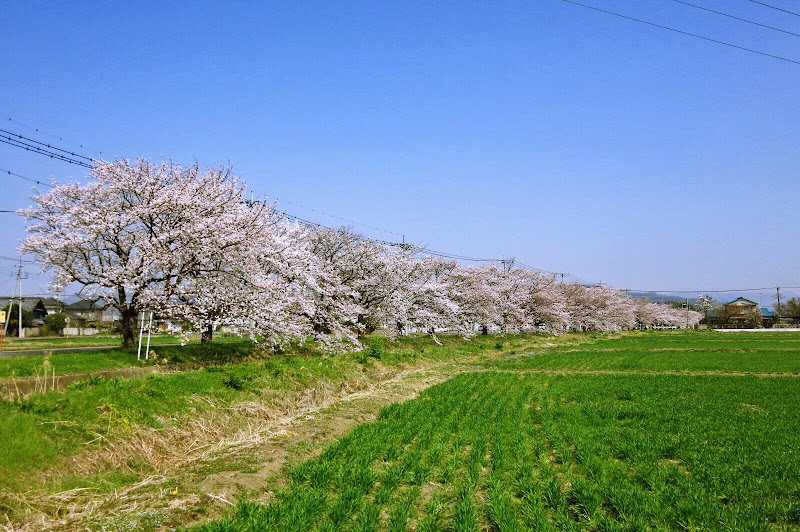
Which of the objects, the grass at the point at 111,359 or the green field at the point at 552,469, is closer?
the green field at the point at 552,469

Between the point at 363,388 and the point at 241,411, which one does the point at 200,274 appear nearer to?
the point at 363,388

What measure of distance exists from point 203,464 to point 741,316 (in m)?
173

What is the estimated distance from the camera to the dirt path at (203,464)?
6.75 m

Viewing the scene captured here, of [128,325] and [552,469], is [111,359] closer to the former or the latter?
[128,325]

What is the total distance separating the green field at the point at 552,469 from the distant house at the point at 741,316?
147 meters

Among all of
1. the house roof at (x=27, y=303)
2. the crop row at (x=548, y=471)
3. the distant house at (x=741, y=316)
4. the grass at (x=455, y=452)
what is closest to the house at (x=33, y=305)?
the house roof at (x=27, y=303)

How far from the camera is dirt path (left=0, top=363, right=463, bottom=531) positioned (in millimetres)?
6750

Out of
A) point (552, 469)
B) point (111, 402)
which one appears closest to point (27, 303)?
point (111, 402)

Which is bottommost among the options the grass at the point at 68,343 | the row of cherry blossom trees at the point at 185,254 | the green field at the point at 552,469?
the grass at the point at 68,343

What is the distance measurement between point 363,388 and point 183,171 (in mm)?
13741

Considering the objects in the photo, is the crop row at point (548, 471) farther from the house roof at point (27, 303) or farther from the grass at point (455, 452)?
the house roof at point (27, 303)

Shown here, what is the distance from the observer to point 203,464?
9.10 m

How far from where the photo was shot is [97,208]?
20688mm

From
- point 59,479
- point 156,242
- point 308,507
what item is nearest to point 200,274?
point 156,242
